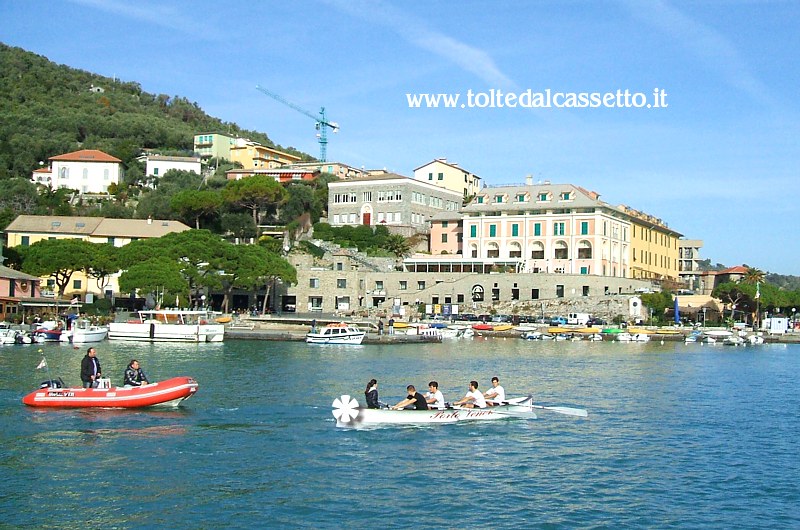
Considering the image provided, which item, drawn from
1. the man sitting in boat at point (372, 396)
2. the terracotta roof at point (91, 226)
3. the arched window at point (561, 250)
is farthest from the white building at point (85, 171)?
the man sitting in boat at point (372, 396)

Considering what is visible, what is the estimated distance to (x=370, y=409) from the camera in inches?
1035

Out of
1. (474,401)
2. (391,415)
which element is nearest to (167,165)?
(474,401)

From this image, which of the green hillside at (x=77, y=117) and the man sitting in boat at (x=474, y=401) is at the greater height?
the green hillside at (x=77, y=117)

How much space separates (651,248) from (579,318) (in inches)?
1079

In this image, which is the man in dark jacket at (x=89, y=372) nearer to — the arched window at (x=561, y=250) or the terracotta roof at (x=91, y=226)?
the terracotta roof at (x=91, y=226)

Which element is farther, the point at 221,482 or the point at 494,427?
the point at 494,427

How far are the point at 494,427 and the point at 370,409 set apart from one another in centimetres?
420

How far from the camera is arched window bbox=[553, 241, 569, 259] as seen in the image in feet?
288

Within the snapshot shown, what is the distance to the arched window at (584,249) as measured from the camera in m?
86.2

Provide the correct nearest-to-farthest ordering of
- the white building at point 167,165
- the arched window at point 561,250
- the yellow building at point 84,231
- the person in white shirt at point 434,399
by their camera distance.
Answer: the person in white shirt at point 434,399
the yellow building at point 84,231
the arched window at point 561,250
the white building at point 167,165

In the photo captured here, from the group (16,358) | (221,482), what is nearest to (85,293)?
(16,358)

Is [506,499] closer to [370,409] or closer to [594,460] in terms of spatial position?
[594,460]

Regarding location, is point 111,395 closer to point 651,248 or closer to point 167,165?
point 651,248

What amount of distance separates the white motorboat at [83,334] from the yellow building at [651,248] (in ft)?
188
